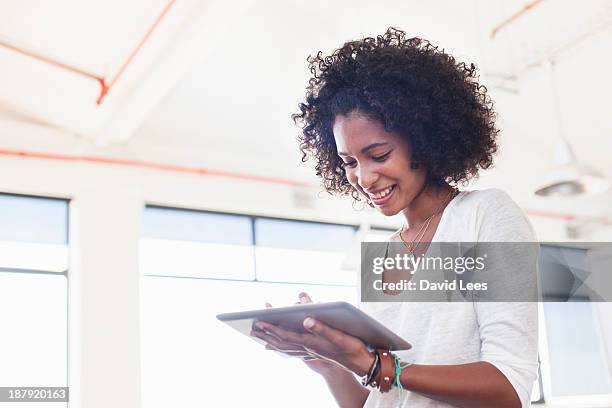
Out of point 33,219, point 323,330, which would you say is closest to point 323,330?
point 323,330

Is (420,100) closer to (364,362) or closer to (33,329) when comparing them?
(364,362)

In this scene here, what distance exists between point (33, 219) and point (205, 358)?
136 cm

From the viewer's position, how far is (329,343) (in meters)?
1.01

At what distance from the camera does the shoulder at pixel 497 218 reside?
3.48 feet

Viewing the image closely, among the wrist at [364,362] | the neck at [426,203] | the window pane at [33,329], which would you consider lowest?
the wrist at [364,362]

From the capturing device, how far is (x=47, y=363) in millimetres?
4473

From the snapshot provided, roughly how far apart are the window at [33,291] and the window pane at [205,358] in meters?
0.52

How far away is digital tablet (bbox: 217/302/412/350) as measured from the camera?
0.96 m

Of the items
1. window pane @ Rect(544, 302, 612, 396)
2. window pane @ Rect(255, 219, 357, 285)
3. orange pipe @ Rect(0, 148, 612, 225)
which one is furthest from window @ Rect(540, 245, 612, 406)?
orange pipe @ Rect(0, 148, 612, 225)

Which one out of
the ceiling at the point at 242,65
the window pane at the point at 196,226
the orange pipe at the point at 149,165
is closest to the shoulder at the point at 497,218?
the ceiling at the point at 242,65

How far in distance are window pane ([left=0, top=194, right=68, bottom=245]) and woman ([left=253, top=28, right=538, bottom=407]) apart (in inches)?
136

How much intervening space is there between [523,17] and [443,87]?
2.98 meters

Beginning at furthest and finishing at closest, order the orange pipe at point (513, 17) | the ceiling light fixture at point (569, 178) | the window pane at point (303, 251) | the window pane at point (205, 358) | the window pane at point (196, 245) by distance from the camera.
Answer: the window pane at point (303, 251) → the window pane at point (196, 245) → the window pane at point (205, 358) → the ceiling light fixture at point (569, 178) → the orange pipe at point (513, 17)

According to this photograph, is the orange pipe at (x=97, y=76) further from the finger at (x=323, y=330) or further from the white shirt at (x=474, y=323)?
the finger at (x=323, y=330)
